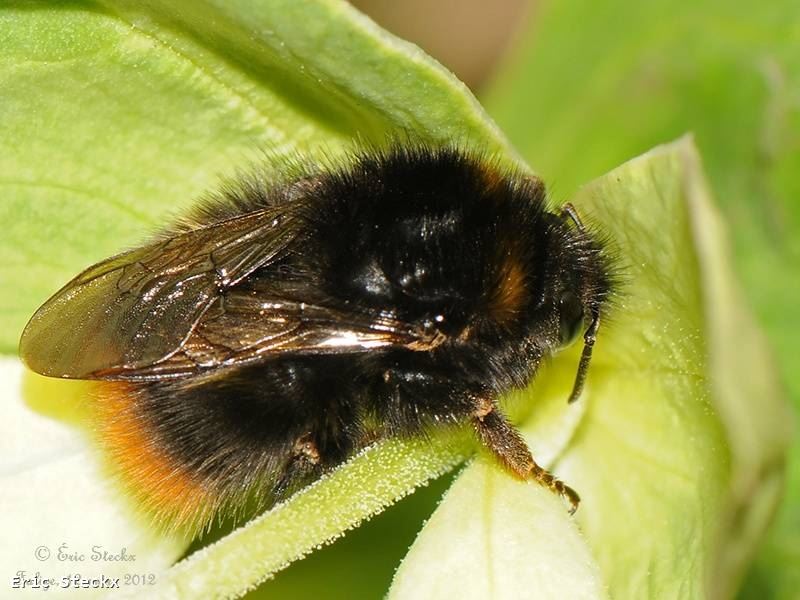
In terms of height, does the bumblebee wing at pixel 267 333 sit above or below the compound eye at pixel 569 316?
below

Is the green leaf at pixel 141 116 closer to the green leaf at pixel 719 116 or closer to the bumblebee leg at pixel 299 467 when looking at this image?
the bumblebee leg at pixel 299 467

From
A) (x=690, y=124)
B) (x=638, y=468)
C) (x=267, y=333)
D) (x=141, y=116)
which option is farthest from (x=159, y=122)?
(x=690, y=124)

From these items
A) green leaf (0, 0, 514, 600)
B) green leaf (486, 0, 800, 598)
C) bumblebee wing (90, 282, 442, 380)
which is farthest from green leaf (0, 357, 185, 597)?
green leaf (486, 0, 800, 598)

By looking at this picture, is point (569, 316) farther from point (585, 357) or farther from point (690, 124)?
point (690, 124)

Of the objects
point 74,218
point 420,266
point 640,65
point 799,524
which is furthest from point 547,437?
point 640,65

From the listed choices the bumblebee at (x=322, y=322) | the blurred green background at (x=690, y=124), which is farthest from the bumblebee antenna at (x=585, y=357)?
the blurred green background at (x=690, y=124)
